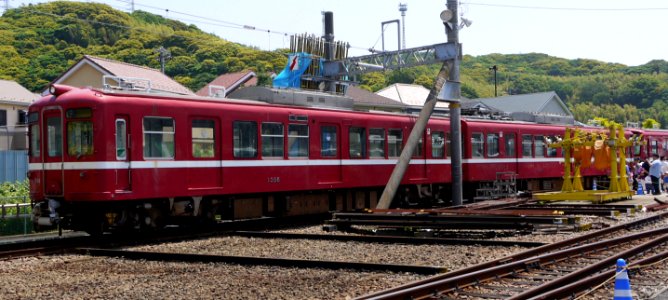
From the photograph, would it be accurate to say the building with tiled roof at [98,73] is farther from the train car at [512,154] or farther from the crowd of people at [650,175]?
the crowd of people at [650,175]

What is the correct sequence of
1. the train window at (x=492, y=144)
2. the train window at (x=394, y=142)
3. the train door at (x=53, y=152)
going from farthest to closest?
the train window at (x=492, y=144) < the train window at (x=394, y=142) < the train door at (x=53, y=152)

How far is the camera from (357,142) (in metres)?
18.6

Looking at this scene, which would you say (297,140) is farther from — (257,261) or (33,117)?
(257,261)

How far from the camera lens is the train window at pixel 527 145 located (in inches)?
994

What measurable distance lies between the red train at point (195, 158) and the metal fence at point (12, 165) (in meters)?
11.0

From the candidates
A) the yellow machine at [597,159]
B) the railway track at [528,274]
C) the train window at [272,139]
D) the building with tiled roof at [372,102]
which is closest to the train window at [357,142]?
the train window at [272,139]

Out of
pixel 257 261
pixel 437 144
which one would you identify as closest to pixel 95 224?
pixel 257 261

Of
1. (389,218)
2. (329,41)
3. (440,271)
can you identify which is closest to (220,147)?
(389,218)

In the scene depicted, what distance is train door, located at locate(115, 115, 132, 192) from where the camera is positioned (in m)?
13.2

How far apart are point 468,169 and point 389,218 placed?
8.87 m

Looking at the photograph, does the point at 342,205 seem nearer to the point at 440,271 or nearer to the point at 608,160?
the point at 608,160

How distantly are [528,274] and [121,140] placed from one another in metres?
7.75

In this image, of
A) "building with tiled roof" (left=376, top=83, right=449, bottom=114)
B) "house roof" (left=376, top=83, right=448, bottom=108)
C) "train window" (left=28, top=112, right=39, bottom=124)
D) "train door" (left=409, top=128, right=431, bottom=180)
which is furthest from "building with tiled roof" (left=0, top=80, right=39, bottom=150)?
"train window" (left=28, top=112, right=39, bottom=124)

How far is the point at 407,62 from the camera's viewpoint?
75.6 ft
